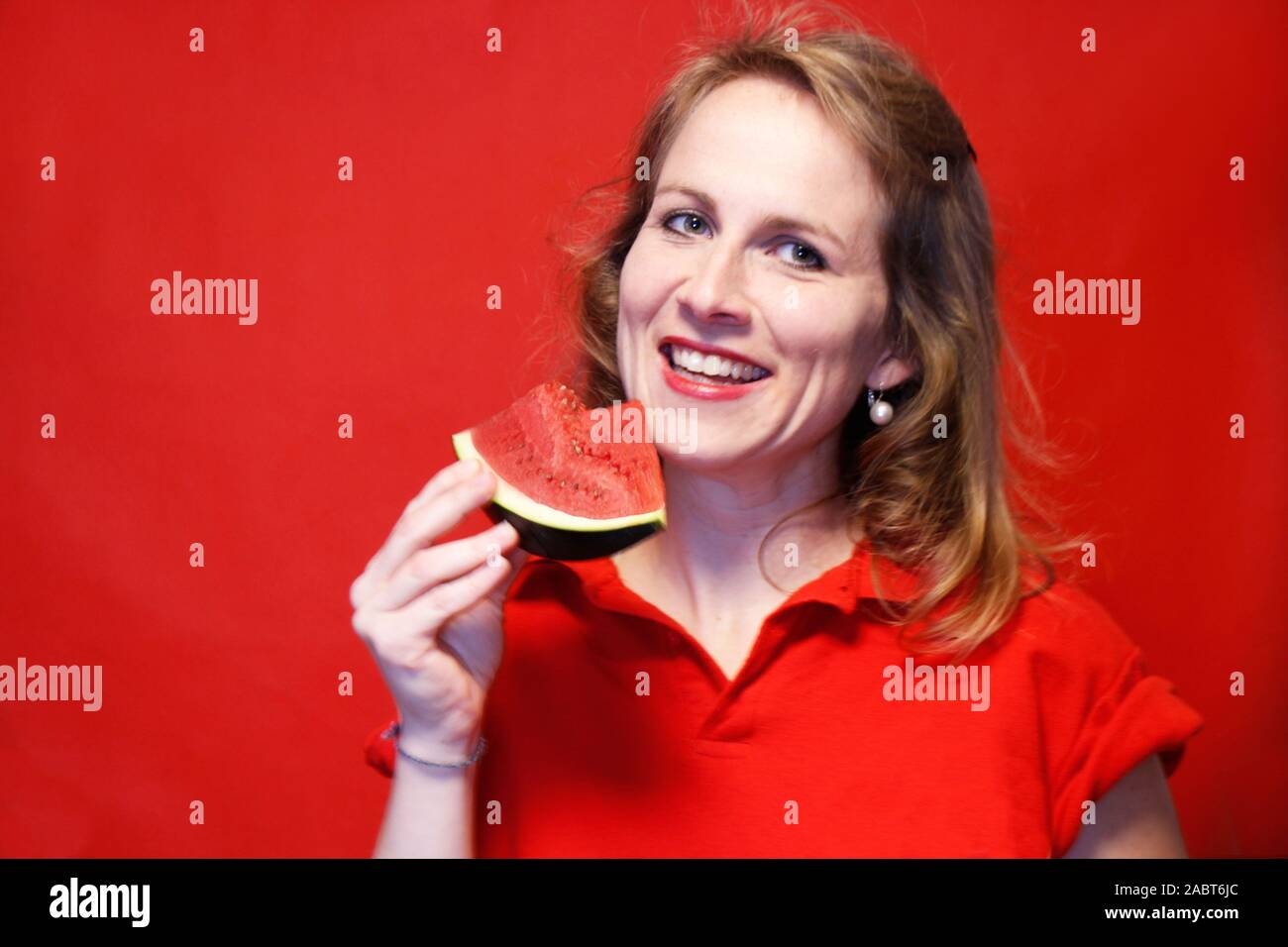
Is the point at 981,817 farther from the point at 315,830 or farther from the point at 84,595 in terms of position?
the point at 84,595

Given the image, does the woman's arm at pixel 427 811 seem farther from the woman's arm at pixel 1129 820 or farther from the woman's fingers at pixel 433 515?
the woman's arm at pixel 1129 820

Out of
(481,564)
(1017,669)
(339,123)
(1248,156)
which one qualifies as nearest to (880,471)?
(1017,669)

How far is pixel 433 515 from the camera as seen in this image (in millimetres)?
2053

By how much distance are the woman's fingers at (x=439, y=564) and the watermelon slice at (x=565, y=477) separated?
0.05 m

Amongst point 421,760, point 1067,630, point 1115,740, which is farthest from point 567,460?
point 1115,740

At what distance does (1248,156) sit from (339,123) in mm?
2050

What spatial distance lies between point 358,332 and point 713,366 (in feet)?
3.99

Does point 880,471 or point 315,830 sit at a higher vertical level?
point 880,471

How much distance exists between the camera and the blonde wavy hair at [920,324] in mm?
2373

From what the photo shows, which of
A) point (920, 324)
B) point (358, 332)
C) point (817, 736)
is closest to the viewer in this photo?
point (817, 736)

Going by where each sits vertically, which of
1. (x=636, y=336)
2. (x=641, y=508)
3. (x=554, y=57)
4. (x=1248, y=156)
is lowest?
(x=641, y=508)

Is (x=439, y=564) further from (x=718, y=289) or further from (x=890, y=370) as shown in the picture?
(x=890, y=370)

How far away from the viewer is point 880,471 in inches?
102

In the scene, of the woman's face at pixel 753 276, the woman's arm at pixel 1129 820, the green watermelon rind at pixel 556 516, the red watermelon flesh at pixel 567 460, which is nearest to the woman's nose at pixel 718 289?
the woman's face at pixel 753 276
